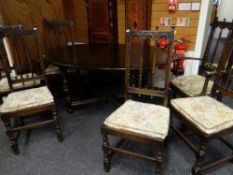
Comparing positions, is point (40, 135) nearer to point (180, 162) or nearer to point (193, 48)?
point (180, 162)

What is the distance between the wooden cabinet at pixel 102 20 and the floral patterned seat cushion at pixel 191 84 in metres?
2.11

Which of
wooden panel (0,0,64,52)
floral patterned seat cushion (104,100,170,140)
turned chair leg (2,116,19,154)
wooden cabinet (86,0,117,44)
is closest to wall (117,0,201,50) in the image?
wooden cabinet (86,0,117,44)

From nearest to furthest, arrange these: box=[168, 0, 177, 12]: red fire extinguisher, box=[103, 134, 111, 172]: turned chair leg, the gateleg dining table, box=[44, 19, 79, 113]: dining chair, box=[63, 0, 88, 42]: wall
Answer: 1. box=[103, 134, 111, 172]: turned chair leg
2. the gateleg dining table
3. box=[44, 19, 79, 113]: dining chair
4. box=[168, 0, 177, 12]: red fire extinguisher
5. box=[63, 0, 88, 42]: wall

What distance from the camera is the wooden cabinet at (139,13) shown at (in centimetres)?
296

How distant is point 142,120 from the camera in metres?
1.33

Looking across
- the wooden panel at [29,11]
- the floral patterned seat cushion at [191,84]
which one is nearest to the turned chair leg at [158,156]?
the floral patterned seat cushion at [191,84]

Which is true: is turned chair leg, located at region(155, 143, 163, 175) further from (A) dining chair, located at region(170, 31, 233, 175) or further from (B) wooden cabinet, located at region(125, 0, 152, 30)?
(B) wooden cabinet, located at region(125, 0, 152, 30)

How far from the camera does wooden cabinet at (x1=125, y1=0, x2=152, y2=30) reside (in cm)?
296

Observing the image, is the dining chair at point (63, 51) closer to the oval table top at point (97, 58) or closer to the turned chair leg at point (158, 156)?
the oval table top at point (97, 58)

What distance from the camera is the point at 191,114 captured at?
1384 millimetres

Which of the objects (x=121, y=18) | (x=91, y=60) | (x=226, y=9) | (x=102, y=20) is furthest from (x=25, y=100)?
(x=226, y=9)

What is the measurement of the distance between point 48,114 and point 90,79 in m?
1.13

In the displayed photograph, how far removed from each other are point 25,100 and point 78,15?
2.97 metres

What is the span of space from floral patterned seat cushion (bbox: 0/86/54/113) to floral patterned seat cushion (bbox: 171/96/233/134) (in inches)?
46.4
